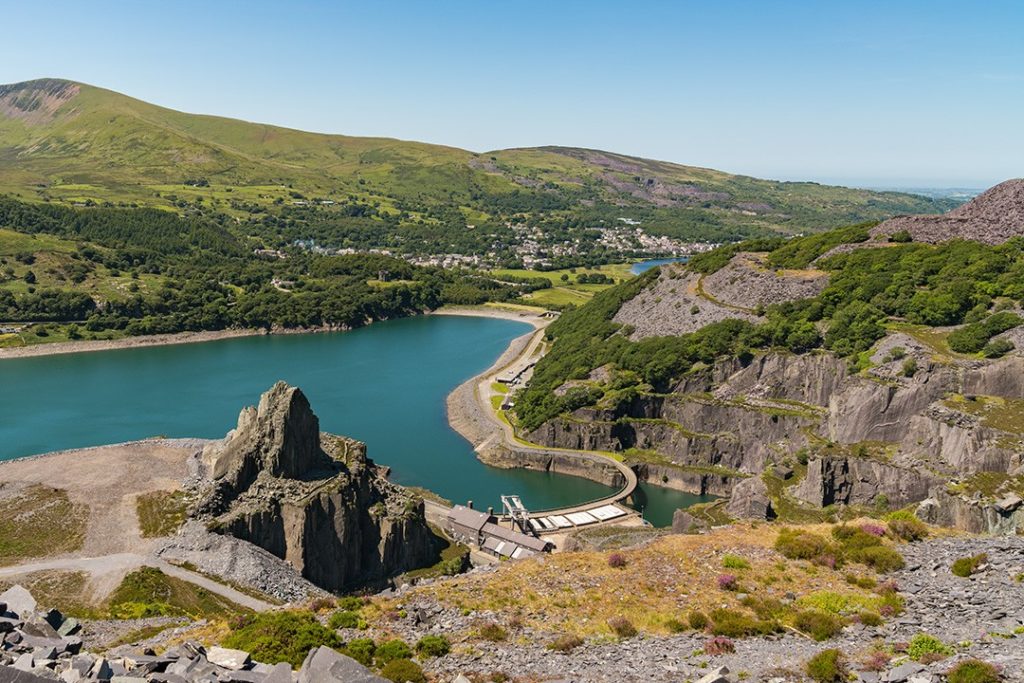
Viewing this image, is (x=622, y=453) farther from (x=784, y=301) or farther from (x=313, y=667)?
(x=313, y=667)

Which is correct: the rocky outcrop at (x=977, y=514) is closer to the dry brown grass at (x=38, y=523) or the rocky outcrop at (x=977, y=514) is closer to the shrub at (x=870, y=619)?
the shrub at (x=870, y=619)

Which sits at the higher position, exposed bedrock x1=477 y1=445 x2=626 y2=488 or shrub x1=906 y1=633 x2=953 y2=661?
shrub x1=906 y1=633 x2=953 y2=661

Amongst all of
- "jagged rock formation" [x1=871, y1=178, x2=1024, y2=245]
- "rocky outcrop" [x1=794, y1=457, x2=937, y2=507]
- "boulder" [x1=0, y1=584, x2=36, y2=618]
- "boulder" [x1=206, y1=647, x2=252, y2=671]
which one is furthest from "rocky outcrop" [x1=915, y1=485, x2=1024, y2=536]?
"jagged rock formation" [x1=871, y1=178, x2=1024, y2=245]

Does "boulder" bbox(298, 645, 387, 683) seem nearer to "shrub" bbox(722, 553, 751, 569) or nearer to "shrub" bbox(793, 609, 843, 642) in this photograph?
"shrub" bbox(793, 609, 843, 642)

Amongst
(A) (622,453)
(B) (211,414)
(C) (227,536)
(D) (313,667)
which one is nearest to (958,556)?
(D) (313,667)

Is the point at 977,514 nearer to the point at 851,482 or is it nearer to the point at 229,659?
the point at 851,482
